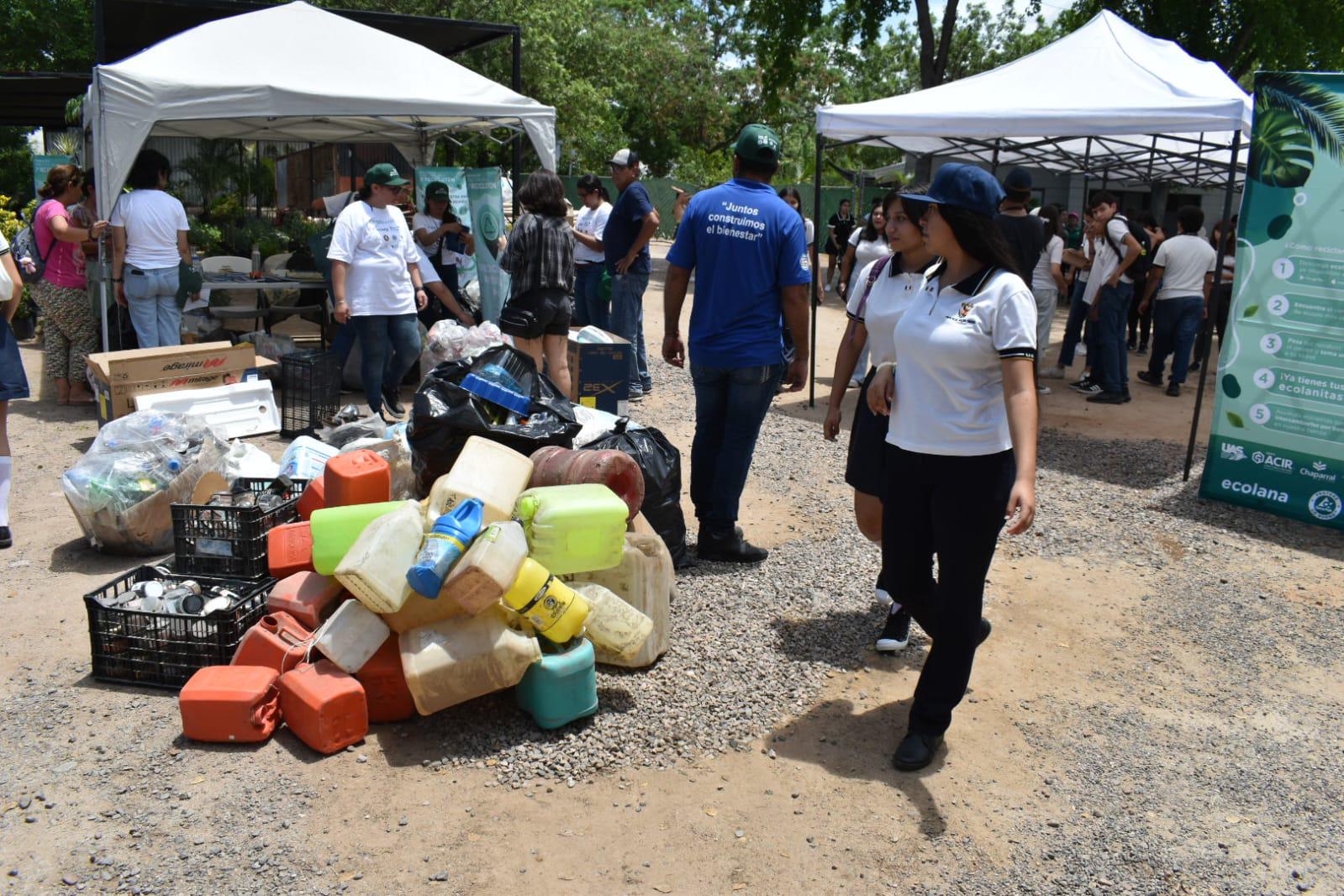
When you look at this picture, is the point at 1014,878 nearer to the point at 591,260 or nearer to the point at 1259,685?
the point at 1259,685

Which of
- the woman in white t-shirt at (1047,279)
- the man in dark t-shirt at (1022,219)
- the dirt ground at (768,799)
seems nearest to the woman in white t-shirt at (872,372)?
the dirt ground at (768,799)

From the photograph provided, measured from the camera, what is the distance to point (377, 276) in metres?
7.53

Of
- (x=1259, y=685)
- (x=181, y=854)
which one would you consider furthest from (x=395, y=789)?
(x=1259, y=685)

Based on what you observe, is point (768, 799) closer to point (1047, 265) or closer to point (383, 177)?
point (383, 177)

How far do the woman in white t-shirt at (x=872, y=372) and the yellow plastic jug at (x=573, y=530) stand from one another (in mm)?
998

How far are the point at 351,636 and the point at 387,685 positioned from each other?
0.69 ft

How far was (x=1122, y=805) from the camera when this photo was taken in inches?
140

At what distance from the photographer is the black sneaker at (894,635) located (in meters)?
4.52

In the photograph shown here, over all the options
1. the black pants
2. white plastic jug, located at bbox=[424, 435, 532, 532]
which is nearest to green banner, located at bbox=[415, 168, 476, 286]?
white plastic jug, located at bbox=[424, 435, 532, 532]

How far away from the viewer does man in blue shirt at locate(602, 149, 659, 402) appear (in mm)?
8359

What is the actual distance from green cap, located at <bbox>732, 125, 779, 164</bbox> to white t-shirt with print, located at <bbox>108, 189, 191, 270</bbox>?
15.5 ft

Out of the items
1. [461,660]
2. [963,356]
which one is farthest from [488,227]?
[963,356]

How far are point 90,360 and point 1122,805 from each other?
644 centimetres

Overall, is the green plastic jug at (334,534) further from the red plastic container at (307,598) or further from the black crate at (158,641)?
the black crate at (158,641)
